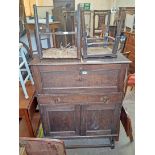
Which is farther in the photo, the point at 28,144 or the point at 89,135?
the point at 89,135

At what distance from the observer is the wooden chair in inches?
39.3

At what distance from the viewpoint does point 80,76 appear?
148cm

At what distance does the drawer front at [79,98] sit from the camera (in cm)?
156

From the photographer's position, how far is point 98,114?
1.68 m

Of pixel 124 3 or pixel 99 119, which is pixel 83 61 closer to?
pixel 99 119

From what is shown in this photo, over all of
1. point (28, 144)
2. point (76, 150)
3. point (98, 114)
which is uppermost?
point (28, 144)

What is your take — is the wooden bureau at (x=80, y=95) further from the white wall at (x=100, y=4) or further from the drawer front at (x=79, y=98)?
the white wall at (x=100, y=4)

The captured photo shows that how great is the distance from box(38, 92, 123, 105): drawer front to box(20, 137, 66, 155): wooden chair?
55 cm

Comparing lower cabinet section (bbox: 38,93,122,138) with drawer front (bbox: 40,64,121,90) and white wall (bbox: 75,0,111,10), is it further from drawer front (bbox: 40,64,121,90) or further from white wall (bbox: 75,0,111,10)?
white wall (bbox: 75,0,111,10)
